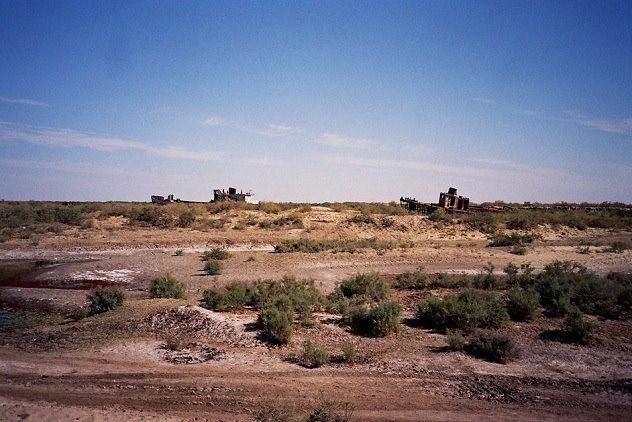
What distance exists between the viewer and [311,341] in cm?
1102

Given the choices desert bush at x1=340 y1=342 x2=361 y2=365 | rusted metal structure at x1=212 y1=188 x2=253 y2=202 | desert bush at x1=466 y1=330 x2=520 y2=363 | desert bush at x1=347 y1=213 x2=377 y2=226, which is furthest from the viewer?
rusted metal structure at x1=212 y1=188 x2=253 y2=202

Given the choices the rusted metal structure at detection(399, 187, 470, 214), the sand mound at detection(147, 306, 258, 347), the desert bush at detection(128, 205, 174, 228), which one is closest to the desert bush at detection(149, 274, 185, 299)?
the sand mound at detection(147, 306, 258, 347)

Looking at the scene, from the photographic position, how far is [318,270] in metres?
20.8

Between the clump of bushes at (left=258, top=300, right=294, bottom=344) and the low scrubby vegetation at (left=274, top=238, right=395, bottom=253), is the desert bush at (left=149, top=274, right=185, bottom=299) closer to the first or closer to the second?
the clump of bushes at (left=258, top=300, right=294, bottom=344)

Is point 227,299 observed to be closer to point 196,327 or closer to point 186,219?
point 196,327

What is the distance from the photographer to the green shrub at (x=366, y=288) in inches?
601

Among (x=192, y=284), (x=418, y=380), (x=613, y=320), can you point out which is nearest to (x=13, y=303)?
(x=192, y=284)

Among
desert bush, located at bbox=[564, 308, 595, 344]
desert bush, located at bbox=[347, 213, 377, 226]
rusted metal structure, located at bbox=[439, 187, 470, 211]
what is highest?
rusted metal structure, located at bbox=[439, 187, 470, 211]

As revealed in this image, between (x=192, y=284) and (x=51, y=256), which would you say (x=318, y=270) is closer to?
(x=192, y=284)

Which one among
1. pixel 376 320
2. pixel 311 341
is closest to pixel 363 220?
pixel 376 320

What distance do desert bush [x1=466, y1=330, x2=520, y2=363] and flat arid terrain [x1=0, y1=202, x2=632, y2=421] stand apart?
44mm

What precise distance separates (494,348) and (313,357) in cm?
411

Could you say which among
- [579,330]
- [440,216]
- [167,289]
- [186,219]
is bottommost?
[167,289]

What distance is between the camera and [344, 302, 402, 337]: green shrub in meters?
11.6
